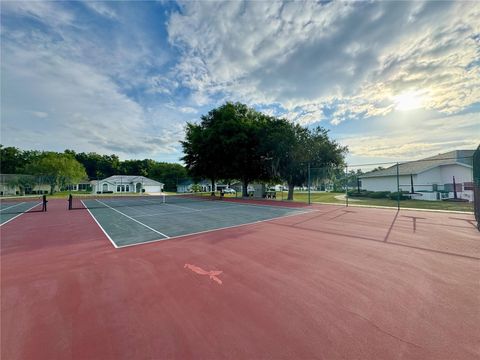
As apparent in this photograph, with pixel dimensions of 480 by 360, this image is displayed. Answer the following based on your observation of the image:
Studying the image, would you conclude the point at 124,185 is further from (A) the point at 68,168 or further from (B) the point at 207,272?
(B) the point at 207,272

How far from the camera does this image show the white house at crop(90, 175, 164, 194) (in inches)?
2138

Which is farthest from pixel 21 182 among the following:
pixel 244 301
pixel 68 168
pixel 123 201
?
pixel 244 301

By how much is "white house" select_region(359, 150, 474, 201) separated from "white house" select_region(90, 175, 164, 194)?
183ft

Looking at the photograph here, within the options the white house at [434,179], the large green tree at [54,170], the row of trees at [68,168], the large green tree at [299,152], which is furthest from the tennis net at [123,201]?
the white house at [434,179]

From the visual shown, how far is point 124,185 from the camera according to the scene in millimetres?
58094

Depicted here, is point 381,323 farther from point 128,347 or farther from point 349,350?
point 128,347

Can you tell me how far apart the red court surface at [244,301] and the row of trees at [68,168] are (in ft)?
169

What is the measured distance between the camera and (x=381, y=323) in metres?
2.79

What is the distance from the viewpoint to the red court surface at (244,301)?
8.00 ft

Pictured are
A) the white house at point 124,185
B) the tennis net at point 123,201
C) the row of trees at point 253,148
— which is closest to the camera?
the tennis net at point 123,201

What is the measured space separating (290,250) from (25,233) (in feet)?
36.6

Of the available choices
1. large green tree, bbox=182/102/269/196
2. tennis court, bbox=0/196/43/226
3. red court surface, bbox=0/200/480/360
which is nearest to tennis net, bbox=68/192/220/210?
tennis court, bbox=0/196/43/226

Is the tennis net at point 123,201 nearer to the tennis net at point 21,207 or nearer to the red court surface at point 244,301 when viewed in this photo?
the tennis net at point 21,207

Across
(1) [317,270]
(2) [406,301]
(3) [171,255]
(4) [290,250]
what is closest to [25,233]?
(3) [171,255]
